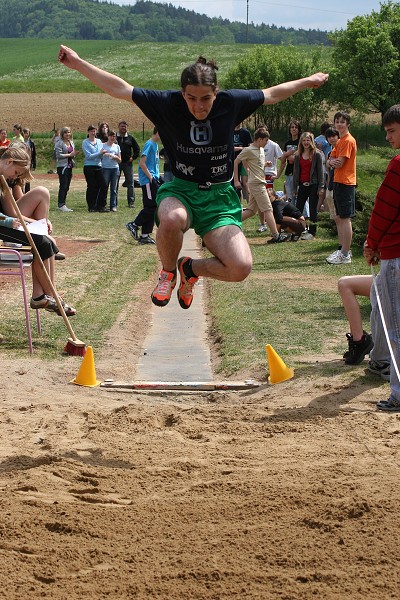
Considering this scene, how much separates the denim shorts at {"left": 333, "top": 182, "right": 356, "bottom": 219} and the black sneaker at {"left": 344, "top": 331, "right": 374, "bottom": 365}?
5.84 m

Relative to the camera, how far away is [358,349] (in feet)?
25.9

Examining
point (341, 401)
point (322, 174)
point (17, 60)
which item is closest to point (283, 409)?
point (341, 401)

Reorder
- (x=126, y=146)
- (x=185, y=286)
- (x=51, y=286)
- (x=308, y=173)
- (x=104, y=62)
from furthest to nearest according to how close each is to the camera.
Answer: (x=104, y=62), (x=126, y=146), (x=308, y=173), (x=51, y=286), (x=185, y=286)

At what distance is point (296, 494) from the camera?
509 cm

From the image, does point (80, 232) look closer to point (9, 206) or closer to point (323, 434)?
point (9, 206)

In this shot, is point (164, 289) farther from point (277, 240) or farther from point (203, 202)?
point (277, 240)

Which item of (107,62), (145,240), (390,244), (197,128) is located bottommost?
(145,240)

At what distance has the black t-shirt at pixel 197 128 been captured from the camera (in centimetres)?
659

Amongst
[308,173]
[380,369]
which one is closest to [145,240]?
[308,173]

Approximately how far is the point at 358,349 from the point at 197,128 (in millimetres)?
2580

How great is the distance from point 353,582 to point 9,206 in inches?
254

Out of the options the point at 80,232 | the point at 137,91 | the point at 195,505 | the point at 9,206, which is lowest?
the point at 80,232

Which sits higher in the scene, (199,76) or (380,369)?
(199,76)

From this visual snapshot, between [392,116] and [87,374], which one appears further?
[87,374]
